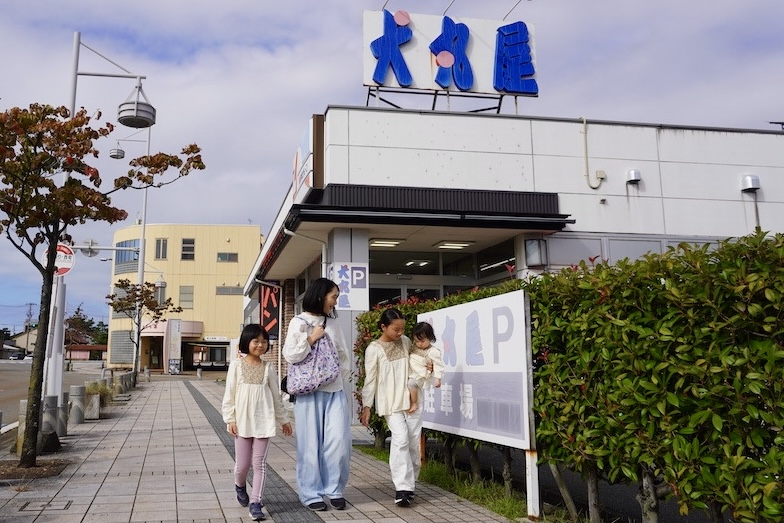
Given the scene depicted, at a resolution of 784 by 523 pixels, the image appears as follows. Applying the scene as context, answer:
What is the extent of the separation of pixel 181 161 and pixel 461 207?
5459 millimetres

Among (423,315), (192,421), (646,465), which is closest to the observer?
(646,465)

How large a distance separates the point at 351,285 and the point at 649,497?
915 cm

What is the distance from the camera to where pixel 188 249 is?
6222cm

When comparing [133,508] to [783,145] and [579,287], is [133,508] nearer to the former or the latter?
[579,287]

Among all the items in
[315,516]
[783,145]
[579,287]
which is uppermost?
[783,145]

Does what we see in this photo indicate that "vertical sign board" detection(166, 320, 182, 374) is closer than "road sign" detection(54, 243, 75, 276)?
No

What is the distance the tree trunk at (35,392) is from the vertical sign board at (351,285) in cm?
555

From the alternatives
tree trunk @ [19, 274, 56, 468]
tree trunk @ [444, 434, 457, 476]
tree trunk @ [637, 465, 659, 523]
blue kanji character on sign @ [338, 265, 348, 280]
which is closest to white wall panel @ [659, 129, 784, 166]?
blue kanji character on sign @ [338, 265, 348, 280]

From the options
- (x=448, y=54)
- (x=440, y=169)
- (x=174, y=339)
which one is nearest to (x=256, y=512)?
(x=440, y=169)

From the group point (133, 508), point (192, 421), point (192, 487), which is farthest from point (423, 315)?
point (192, 421)

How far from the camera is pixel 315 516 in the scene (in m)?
5.62

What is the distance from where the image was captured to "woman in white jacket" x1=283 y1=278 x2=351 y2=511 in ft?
19.2

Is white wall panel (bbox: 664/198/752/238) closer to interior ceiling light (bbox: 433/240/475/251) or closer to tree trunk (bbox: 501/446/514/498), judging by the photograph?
interior ceiling light (bbox: 433/240/475/251)

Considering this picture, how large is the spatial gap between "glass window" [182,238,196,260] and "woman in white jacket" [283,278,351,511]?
2294 inches
